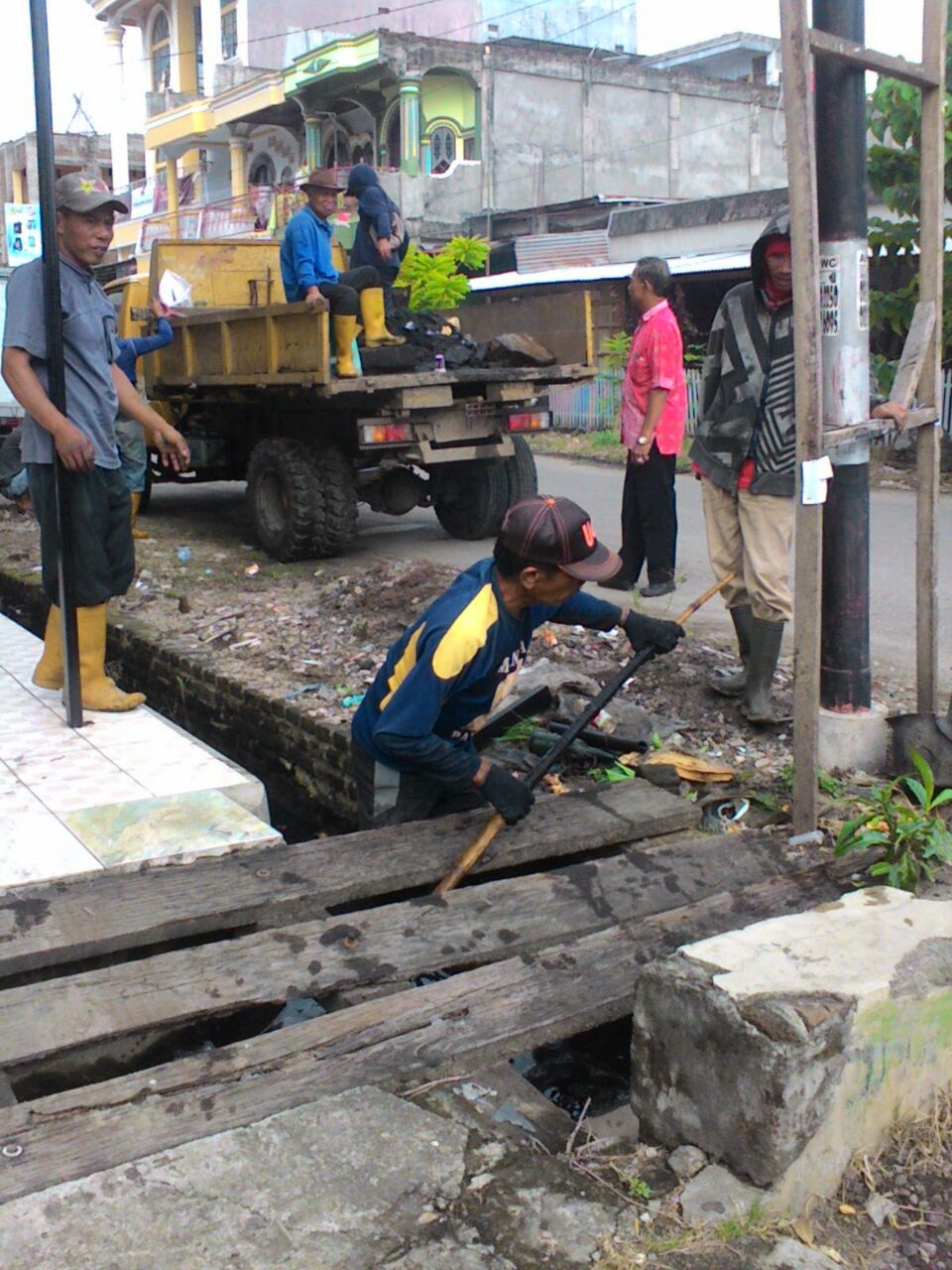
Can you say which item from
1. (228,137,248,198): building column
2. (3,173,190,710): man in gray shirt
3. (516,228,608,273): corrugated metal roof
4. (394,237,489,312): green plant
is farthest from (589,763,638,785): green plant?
(228,137,248,198): building column

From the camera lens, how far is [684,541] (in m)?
9.49

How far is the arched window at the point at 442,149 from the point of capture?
2809 centimetres

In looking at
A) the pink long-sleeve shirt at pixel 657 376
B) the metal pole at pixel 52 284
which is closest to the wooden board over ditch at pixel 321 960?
the metal pole at pixel 52 284

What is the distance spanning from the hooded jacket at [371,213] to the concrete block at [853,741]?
17.7ft

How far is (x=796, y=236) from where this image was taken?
135 inches

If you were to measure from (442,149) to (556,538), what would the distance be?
27150 mm

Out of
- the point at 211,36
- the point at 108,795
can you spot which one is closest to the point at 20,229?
the point at 211,36

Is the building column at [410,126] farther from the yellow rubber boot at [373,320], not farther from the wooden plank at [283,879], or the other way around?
the wooden plank at [283,879]

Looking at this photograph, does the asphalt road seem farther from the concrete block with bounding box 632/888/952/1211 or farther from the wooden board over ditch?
the concrete block with bounding box 632/888/952/1211

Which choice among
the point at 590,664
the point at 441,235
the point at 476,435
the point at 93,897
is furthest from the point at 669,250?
the point at 93,897

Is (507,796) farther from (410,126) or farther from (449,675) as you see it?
(410,126)

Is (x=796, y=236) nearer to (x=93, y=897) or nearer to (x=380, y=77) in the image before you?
(x=93, y=897)

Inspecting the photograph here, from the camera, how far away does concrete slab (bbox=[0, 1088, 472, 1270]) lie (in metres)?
2.08

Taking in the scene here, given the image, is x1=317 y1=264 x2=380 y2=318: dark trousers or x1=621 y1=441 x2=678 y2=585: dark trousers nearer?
x1=621 y1=441 x2=678 y2=585: dark trousers
